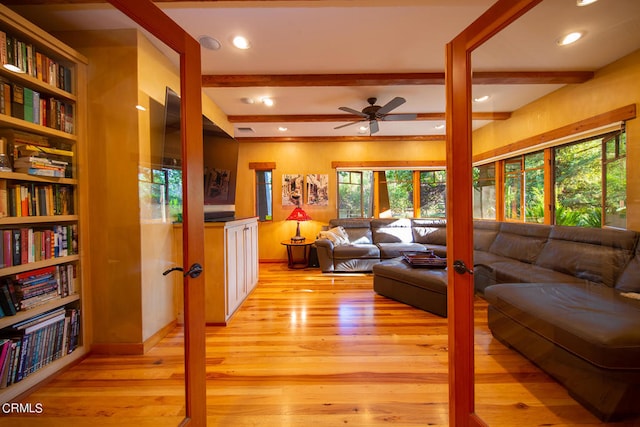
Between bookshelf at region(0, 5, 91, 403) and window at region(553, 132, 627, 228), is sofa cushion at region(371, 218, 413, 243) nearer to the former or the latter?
window at region(553, 132, 627, 228)

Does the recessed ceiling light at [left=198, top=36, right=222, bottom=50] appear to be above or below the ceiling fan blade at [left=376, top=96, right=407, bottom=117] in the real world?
above

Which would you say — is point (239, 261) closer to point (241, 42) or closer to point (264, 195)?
→ point (241, 42)

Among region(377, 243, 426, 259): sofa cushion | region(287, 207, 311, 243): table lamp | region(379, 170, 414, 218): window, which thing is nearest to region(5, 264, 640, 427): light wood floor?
region(377, 243, 426, 259): sofa cushion

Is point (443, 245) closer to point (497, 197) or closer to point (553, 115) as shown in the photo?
point (497, 197)

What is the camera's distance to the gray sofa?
14.0ft

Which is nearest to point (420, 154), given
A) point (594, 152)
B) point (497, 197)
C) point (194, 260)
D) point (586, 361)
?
point (497, 197)

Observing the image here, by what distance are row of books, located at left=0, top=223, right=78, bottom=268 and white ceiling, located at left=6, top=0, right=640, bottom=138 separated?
142cm

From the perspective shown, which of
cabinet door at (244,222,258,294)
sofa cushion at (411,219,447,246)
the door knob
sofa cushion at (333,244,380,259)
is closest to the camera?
the door knob

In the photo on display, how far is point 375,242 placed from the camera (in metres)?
4.91

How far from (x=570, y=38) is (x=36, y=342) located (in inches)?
186

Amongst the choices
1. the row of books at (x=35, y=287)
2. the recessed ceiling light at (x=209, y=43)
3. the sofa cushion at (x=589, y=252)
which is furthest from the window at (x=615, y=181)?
the row of books at (x=35, y=287)

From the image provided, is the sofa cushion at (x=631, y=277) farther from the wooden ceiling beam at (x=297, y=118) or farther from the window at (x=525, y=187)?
the wooden ceiling beam at (x=297, y=118)

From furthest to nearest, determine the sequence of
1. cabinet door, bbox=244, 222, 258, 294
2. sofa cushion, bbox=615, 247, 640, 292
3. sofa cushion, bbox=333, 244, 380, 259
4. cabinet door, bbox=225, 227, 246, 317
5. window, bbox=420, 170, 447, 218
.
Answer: window, bbox=420, 170, 447, 218 < sofa cushion, bbox=333, 244, 380, 259 < cabinet door, bbox=244, 222, 258, 294 < cabinet door, bbox=225, 227, 246, 317 < sofa cushion, bbox=615, 247, 640, 292

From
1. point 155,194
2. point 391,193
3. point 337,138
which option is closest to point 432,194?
point 391,193
